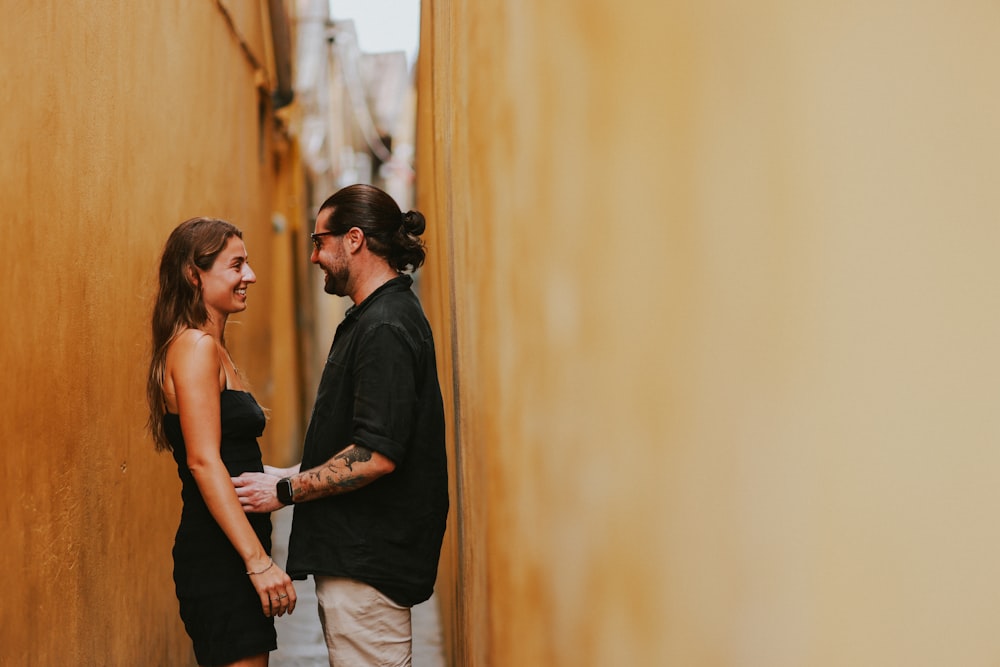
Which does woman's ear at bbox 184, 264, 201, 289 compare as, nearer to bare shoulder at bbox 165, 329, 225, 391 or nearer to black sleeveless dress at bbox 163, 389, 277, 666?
bare shoulder at bbox 165, 329, 225, 391

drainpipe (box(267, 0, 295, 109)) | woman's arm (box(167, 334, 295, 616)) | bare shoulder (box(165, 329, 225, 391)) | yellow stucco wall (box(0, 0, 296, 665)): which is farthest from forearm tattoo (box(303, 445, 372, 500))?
drainpipe (box(267, 0, 295, 109))

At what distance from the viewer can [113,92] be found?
3.42 m

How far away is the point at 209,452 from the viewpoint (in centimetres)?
238

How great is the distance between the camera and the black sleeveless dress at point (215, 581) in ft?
7.93

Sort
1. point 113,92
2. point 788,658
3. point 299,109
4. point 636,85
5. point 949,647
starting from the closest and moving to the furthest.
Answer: point 949,647
point 788,658
point 636,85
point 113,92
point 299,109

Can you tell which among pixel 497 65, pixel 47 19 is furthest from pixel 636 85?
pixel 47 19

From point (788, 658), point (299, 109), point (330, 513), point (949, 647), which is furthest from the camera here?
point (299, 109)

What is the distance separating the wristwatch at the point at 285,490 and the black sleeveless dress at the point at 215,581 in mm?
117

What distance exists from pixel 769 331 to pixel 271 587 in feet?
5.31

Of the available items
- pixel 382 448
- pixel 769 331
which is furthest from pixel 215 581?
pixel 769 331

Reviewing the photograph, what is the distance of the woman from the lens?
2393 mm

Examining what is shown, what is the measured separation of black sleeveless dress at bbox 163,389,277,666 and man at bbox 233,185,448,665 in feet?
0.35

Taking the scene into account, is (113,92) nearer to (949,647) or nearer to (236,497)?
(236,497)

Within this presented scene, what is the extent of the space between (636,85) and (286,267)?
10321 millimetres
